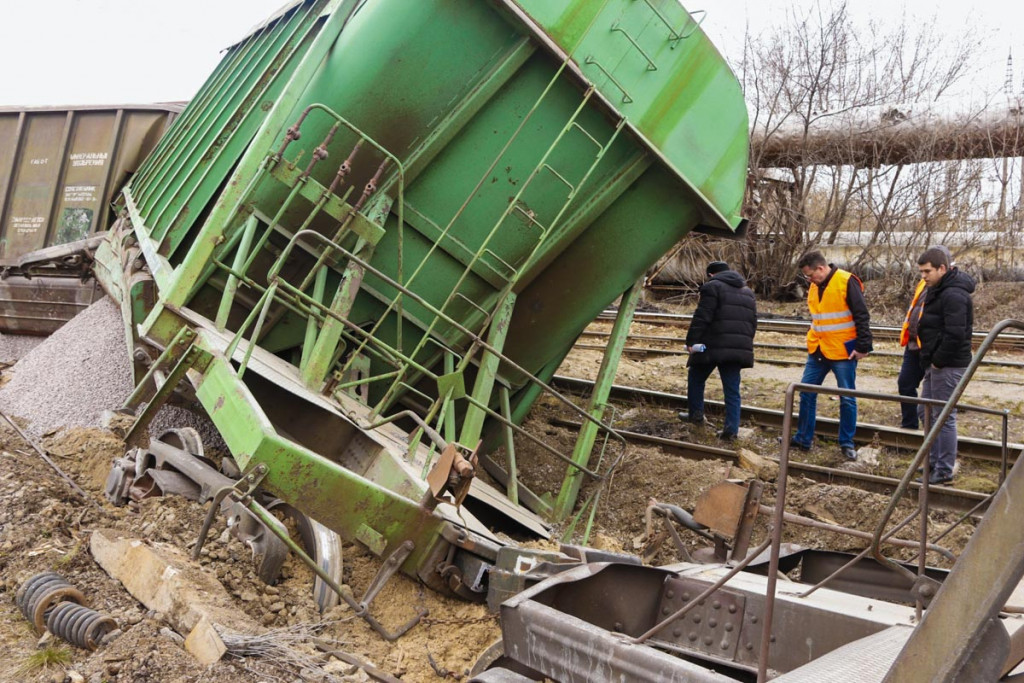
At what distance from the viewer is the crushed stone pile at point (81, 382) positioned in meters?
6.47

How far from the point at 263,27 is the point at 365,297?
11.9ft

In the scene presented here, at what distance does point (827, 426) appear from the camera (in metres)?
8.09

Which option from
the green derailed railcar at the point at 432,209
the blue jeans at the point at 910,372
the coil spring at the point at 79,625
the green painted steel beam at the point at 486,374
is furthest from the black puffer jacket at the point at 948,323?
the coil spring at the point at 79,625

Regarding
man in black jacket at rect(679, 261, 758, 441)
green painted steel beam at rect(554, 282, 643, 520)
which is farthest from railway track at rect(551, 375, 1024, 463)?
green painted steel beam at rect(554, 282, 643, 520)

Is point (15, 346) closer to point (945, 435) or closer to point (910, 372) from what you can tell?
point (910, 372)

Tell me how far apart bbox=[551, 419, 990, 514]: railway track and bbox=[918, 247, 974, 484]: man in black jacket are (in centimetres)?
22

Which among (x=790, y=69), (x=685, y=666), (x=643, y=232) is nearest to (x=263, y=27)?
(x=643, y=232)

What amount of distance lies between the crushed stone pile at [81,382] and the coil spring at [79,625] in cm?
248

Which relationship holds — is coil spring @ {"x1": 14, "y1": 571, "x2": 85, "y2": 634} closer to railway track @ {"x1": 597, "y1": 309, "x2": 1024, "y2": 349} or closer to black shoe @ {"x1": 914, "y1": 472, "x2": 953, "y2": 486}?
black shoe @ {"x1": 914, "y1": 472, "x2": 953, "y2": 486}

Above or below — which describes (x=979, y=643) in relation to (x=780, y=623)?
above

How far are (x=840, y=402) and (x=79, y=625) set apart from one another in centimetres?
572

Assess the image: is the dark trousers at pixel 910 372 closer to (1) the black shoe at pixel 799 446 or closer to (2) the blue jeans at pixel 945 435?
(2) the blue jeans at pixel 945 435

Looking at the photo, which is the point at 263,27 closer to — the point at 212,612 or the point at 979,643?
the point at 212,612

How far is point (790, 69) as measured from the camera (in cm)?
1695
